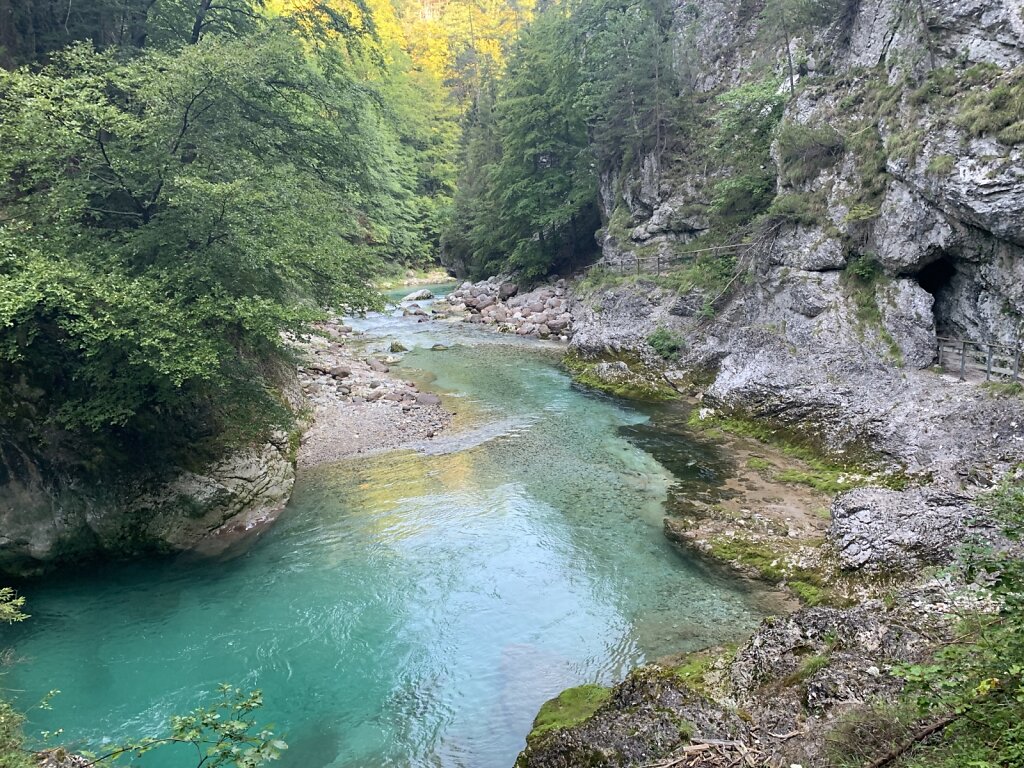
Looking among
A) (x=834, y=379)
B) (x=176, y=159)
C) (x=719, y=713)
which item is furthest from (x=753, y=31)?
(x=719, y=713)

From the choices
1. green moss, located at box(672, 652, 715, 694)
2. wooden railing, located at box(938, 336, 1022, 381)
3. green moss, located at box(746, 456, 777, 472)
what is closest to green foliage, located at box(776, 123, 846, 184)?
wooden railing, located at box(938, 336, 1022, 381)

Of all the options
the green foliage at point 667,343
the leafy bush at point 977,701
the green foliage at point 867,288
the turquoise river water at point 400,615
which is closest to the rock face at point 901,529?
the turquoise river water at point 400,615

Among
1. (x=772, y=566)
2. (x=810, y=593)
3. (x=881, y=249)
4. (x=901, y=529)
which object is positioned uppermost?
(x=881, y=249)

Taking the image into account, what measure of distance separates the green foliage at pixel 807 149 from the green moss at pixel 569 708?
1752 cm

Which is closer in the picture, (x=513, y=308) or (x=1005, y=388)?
(x=1005, y=388)

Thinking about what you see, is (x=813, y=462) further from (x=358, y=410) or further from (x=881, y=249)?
(x=358, y=410)

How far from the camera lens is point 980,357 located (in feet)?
45.7

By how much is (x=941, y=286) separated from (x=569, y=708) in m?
14.7

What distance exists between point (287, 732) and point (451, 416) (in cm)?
1179

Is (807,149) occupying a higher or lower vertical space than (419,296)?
higher

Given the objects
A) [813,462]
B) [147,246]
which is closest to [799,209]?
[813,462]

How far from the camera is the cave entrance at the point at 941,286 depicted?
1505 centimetres

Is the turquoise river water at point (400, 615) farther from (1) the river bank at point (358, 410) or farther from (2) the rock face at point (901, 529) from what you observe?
(2) the rock face at point (901, 529)

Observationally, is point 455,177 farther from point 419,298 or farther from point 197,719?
point 197,719
